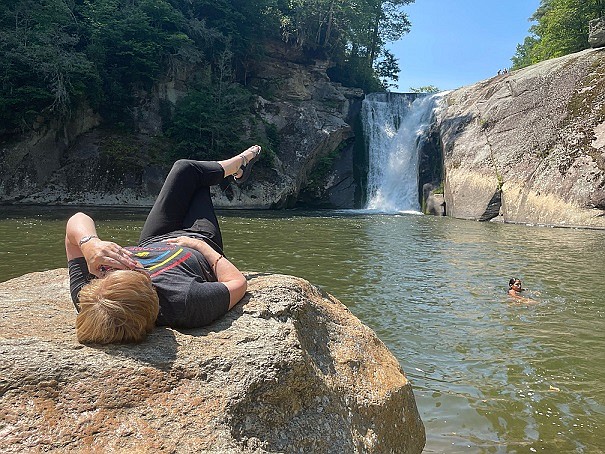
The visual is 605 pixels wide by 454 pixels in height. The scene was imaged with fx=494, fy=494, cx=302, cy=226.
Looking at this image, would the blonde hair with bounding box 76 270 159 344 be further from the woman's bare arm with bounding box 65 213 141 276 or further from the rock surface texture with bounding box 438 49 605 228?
the rock surface texture with bounding box 438 49 605 228

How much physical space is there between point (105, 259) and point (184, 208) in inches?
53.8

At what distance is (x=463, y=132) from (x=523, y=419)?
83.4ft

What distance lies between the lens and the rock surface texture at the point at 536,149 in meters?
20.4

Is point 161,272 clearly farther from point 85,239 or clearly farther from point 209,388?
point 209,388

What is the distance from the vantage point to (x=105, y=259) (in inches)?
97.6

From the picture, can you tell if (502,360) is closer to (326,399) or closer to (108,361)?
(326,399)

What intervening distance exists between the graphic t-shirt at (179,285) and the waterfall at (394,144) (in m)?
26.9

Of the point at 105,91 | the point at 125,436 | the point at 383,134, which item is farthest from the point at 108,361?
the point at 383,134

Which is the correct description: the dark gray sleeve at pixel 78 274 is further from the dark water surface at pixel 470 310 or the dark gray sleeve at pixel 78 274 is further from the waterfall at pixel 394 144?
the waterfall at pixel 394 144

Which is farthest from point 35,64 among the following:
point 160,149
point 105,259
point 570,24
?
point 570,24

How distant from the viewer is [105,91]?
27312 millimetres

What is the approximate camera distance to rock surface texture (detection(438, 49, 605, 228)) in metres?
20.4

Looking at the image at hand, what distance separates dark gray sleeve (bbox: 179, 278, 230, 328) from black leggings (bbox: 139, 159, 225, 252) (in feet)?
2.94

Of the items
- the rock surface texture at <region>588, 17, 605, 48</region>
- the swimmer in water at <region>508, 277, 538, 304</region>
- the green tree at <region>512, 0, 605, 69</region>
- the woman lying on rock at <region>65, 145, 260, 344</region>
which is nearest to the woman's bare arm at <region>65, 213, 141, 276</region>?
the woman lying on rock at <region>65, 145, 260, 344</region>
